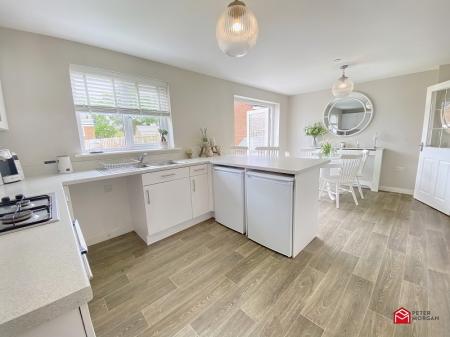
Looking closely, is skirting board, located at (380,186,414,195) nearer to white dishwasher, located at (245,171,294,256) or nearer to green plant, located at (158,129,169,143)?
white dishwasher, located at (245,171,294,256)

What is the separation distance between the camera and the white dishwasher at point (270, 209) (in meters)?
1.80

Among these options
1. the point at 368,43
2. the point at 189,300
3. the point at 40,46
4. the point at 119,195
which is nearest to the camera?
the point at 189,300

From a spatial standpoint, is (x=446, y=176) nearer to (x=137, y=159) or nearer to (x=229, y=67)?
(x=229, y=67)

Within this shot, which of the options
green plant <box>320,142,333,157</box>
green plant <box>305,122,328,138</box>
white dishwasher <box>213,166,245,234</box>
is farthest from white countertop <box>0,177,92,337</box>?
green plant <box>305,122,328,138</box>

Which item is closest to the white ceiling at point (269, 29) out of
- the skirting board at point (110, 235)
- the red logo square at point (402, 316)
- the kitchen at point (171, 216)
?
the kitchen at point (171, 216)

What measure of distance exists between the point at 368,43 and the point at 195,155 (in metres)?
2.70

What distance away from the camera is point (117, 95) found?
2357 mm

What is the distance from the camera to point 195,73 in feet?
10.0

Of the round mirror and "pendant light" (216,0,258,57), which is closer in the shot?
"pendant light" (216,0,258,57)

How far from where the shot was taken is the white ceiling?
1.52 m

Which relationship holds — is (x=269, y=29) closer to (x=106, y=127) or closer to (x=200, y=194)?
(x=200, y=194)

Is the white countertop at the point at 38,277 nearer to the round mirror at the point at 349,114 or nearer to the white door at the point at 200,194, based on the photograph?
the white door at the point at 200,194

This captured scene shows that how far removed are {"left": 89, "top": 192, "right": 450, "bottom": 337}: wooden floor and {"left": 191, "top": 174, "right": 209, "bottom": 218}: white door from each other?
312 millimetres

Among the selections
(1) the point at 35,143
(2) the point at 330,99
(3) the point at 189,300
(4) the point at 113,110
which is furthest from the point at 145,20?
(2) the point at 330,99
